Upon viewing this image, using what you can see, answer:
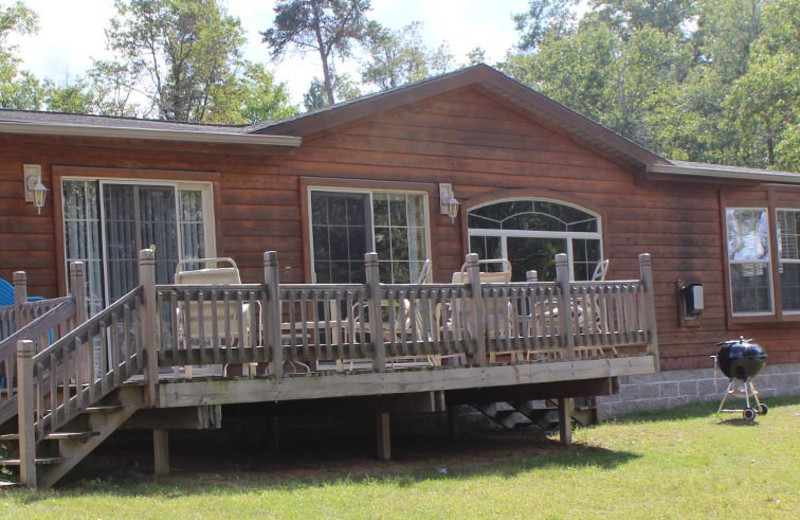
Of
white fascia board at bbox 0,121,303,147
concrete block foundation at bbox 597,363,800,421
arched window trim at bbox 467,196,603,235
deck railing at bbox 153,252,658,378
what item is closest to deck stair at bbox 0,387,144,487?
deck railing at bbox 153,252,658,378

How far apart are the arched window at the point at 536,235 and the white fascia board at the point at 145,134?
3257mm

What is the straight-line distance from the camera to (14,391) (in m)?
9.02

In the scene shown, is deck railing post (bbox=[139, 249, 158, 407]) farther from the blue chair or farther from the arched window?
the arched window

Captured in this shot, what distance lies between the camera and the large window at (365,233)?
12430 mm

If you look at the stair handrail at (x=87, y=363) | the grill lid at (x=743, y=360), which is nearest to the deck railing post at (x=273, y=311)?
the stair handrail at (x=87, y=363)

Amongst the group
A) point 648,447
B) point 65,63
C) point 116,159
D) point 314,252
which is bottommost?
point 648,447

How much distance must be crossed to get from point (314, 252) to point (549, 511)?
5.48m

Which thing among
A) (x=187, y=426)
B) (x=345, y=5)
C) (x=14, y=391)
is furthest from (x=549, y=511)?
(x=345, y=5)

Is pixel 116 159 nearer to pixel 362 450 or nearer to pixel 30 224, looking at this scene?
pixel 30 224

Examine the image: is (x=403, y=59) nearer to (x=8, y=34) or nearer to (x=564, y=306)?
(x=8, y=34)

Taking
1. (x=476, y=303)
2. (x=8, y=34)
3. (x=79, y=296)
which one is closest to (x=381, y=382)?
(x=476, y=303)

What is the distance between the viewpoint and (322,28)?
1688 inches

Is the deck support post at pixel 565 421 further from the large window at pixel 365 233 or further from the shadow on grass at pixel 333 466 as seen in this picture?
the large window at pixel 365 233

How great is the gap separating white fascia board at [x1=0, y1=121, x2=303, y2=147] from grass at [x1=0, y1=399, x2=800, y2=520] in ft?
12.0
